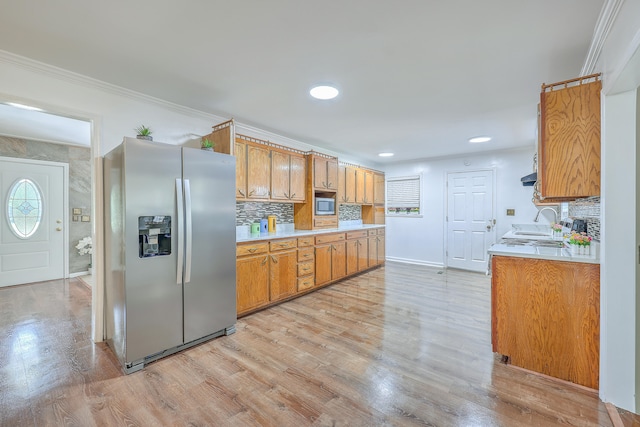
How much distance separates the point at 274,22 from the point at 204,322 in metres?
2.51

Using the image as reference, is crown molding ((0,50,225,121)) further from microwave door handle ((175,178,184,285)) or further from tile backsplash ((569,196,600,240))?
tile backsplash ((569,196,600,240))

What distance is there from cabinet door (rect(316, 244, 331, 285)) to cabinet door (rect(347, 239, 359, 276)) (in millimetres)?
559

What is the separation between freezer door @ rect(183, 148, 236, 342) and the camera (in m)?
2.45

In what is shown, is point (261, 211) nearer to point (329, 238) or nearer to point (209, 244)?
point (329, 238)

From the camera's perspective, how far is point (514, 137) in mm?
4391

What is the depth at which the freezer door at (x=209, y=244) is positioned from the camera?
8.02 ft

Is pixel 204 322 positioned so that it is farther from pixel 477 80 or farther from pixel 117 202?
pixel 477 80

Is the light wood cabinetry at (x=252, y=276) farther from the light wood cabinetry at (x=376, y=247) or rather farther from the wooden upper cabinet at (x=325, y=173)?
the light wood cabinetry at (x=376, y=247)

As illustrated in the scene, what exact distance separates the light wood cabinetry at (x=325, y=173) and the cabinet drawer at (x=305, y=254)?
3.60ft

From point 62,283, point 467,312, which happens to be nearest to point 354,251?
point 467,312

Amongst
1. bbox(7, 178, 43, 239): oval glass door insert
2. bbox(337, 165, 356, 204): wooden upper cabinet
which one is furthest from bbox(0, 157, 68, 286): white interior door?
bbox(337, 165, 356, 204): wooden upper cabinet

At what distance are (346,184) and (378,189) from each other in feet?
4.47

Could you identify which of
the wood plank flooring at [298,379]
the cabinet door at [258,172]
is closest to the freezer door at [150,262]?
the wood plank flooring at [298,379]

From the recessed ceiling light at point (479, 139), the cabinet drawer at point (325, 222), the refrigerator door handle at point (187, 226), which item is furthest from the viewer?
the cabinet drawer at point (325, 222)
